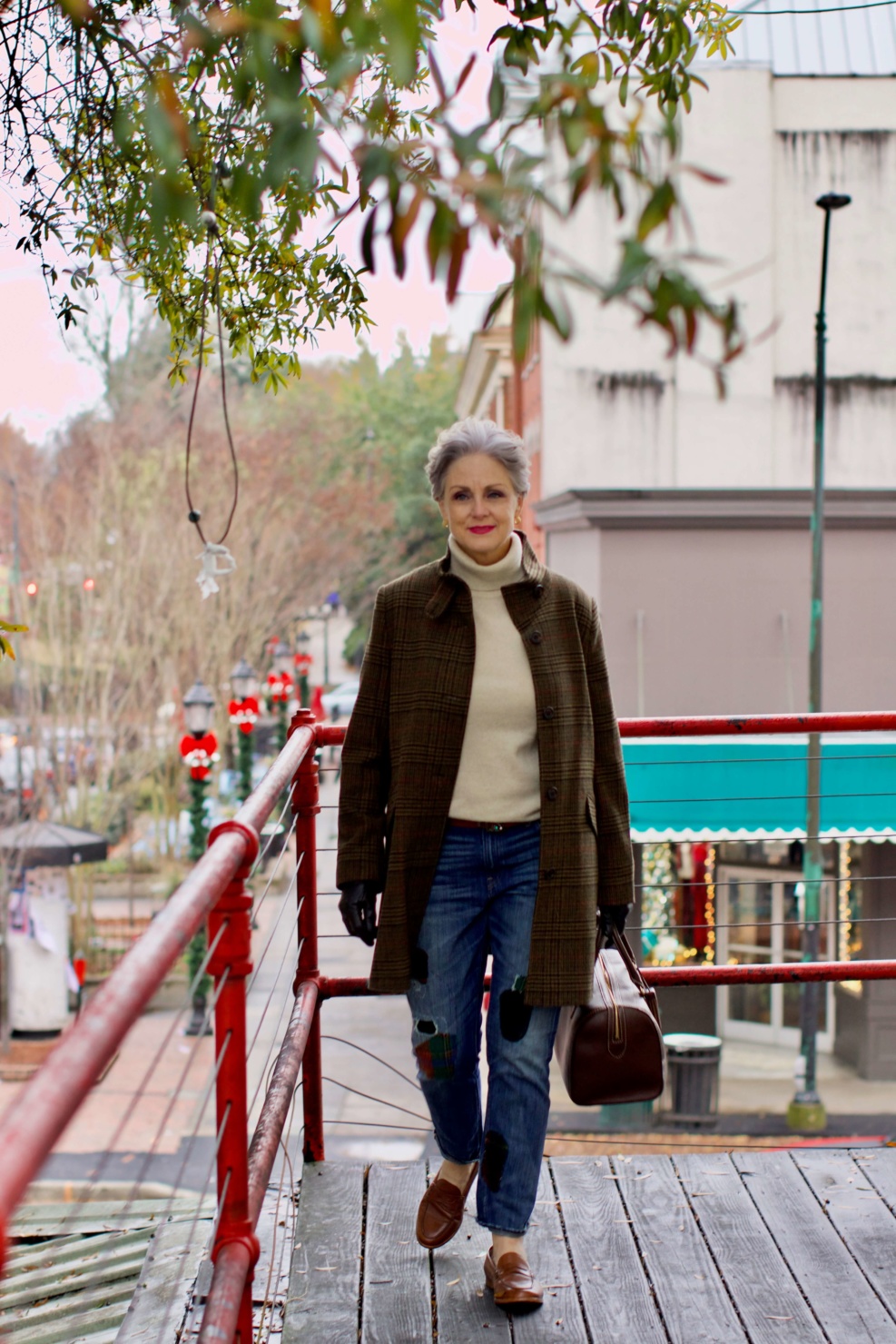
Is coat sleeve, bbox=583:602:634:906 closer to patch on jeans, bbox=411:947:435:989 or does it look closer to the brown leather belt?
the brown leather belt

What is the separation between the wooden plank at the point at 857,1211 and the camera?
3074mm

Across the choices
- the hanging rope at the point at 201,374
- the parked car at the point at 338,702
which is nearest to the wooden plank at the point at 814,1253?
the hanging rope at the point at 201,374

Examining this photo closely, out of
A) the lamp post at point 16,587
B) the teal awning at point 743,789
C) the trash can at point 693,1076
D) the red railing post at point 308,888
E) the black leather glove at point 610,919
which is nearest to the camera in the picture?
the black leather glove at point 610,919

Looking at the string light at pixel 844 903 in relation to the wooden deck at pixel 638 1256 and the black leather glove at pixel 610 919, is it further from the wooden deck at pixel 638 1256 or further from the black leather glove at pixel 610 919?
the black leather glove at pixel 610 919

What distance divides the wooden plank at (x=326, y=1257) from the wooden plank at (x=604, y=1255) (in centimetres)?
52

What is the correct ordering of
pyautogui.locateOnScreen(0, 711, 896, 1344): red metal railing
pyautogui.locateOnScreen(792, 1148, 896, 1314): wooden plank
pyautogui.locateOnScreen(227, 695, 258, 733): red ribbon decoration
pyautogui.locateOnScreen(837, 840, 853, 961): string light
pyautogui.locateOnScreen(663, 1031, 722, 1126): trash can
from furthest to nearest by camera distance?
pyautogui.locateOnScreen(227, 695, 258, 733): red ribbon decoration, pyautogui.locateOnScreen(837, 840, 853, 961): string light, pyautogui.locateOnScreen(663, 1031, 722, 1126): trash can, pyautogui.locateOnScreen(792, 1148, 896, 1314): wooden plank, pyautogui.locateOnScreen(0, 711, 896, 1344): red metal railing

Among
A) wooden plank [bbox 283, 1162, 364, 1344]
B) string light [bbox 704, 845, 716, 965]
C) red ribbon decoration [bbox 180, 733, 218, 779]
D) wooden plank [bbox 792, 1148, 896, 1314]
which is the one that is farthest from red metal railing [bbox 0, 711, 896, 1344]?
string light [bbox 704, 845, 716, 965]

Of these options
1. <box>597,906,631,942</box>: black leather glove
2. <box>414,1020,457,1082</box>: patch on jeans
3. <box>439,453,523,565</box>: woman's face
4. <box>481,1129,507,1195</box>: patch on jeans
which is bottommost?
<box>481,1129,507,1195</box>: patch on jeans

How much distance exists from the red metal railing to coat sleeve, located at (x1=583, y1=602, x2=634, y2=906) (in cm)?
68

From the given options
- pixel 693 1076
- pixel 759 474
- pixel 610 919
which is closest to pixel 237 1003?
pixel 610 919

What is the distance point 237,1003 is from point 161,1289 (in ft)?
6.13

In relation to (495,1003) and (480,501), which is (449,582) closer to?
(480,501)

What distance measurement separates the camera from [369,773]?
2900 millimetres

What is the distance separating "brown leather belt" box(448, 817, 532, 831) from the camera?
9.14ft
